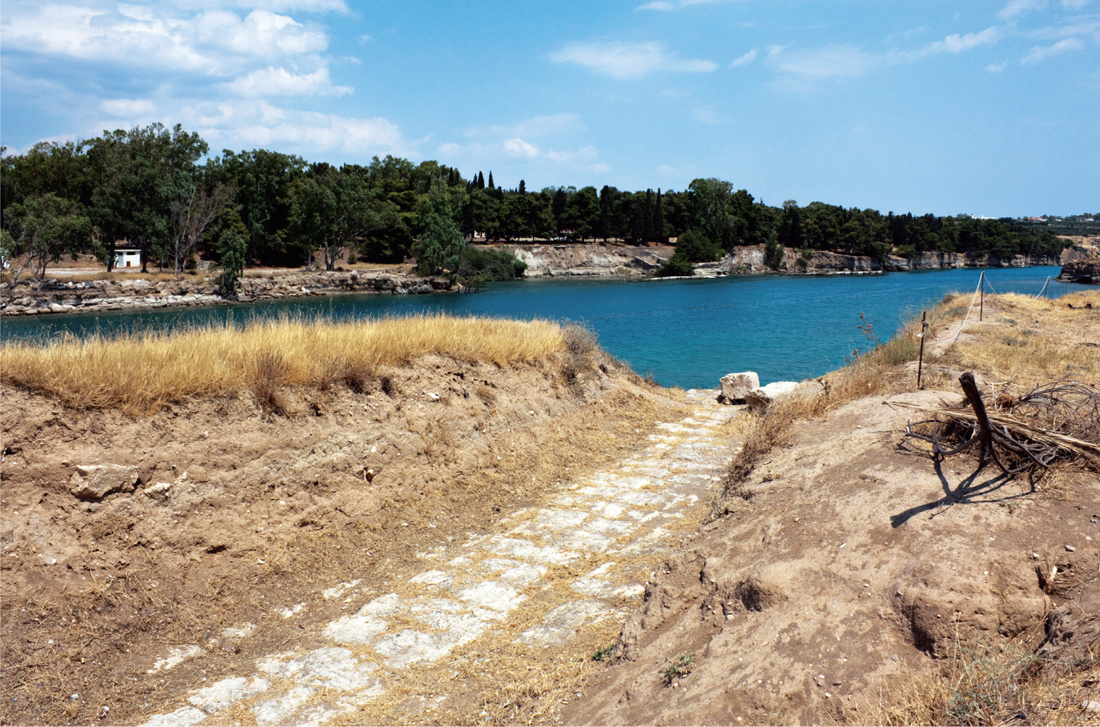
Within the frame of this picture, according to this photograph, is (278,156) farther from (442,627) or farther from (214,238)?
(442,627)

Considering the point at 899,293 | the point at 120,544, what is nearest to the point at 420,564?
the point at 120,544

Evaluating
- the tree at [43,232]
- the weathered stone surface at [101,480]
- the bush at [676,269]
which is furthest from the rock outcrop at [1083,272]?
the tree at [43,232]

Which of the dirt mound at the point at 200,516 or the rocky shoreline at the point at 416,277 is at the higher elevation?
the rocky shoreline at the point at 416,277

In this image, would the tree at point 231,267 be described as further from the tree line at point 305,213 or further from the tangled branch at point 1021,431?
the tangled branch at point 1021,431

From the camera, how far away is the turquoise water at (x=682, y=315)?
28250 millimetres

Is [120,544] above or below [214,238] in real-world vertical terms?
below

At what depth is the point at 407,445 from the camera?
30.0ft

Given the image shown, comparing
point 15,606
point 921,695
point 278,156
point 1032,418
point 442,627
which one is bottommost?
point 442,627

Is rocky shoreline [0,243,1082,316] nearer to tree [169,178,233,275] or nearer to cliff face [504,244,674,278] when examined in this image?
cliff face [504,244,674,278]

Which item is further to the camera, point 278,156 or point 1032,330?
point 278,156

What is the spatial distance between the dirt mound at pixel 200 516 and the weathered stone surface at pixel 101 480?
0.01 meters

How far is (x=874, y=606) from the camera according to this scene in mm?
4484

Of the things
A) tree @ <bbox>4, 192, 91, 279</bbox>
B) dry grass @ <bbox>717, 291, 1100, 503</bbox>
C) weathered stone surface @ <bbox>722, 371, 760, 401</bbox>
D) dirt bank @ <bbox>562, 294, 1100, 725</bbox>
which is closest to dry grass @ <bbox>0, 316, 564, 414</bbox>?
dry grass @ <bbox>717, 291, 1100, 503</bbox>

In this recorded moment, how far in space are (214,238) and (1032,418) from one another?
8407 cm
